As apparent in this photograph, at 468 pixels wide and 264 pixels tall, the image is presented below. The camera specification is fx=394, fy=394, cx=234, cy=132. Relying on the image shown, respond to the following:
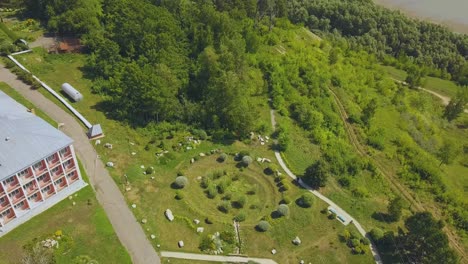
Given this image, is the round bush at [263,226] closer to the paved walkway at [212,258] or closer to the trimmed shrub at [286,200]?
the paved walkway at [212,258]

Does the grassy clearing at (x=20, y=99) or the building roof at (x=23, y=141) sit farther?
Result: the grassy clearing at (x=20, y=99)

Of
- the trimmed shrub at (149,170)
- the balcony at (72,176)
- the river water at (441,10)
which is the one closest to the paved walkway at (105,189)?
the balcony at (72,176)

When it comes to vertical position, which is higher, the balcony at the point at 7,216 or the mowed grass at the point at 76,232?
the balcony at the point at 7,216

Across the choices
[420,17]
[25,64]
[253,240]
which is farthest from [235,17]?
[420,17]

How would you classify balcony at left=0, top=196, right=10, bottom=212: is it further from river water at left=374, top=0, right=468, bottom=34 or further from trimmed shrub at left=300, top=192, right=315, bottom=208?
river water at left=374, top=0, right=468, bottom=34

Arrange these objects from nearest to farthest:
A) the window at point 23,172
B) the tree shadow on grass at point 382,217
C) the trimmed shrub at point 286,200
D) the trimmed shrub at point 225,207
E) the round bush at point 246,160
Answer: the window at point 23,172
the trimmed shrub at point 225,207
the trimmed shrub at point 286,200
the tree shadow on grass at point 382,217
the round bush at point 246,160

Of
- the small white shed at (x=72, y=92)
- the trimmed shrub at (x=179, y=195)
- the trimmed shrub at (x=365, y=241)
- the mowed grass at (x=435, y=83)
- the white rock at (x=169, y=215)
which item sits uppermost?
the small white shed at (x=72, y=92)

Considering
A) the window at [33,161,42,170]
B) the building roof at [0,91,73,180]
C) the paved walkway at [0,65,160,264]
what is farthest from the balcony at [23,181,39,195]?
the paved walkway at [0,65,160,264]
